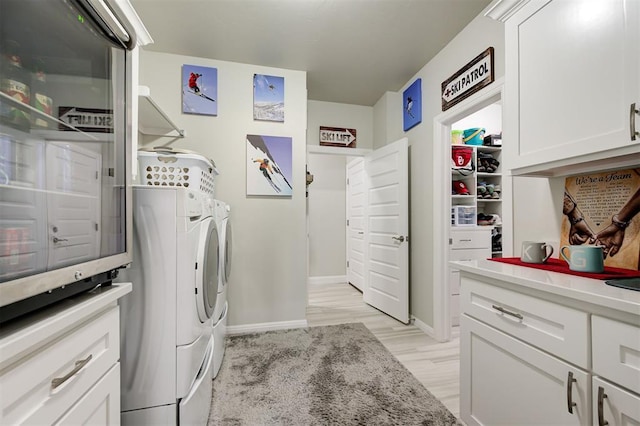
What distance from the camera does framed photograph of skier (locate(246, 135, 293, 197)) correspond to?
258cm

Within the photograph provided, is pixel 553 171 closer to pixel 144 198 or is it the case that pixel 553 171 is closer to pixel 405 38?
pixel 405 38

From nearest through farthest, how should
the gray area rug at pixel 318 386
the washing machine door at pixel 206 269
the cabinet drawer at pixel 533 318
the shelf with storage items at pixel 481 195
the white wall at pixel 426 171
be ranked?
the cabinet drawer at pixel 533 318 < the washing machine door at pixel 206 269 < the gray area rug at pixel 318 386 < the white wall at pixel 426 171 < the shelf with storage items at pixel 481 195

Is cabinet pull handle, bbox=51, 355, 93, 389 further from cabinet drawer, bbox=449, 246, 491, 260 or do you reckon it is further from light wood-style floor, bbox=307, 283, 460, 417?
cabinet drawer, bbox=449, 246, 491, 260

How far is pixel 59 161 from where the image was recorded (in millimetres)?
661

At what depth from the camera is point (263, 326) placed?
2.59m

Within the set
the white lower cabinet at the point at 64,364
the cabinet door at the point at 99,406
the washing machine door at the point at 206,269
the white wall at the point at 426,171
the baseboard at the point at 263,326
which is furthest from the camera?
the baseboard at the point at 263,326

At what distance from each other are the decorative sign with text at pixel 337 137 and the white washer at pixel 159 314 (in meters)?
2.41

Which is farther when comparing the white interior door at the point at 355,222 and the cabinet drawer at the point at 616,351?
the white interior door at the point at 355,222

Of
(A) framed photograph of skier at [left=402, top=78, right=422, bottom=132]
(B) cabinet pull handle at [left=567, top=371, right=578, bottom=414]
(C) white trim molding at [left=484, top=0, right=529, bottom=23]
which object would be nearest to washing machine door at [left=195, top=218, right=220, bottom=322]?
(B) cabinet pull handle at [left=567, top=371, right=578, bottom=414]

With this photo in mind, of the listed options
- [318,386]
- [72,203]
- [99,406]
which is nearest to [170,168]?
[72,203]

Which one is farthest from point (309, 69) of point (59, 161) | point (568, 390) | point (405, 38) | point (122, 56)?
point (568, 390)

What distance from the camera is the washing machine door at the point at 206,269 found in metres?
1.26

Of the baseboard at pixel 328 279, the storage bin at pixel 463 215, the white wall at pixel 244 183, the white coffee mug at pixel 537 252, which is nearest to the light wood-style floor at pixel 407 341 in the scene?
the baseboard at pixel 328 279

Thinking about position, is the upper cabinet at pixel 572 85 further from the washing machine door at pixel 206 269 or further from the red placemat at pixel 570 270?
the washing machine door at pixel 206 269
